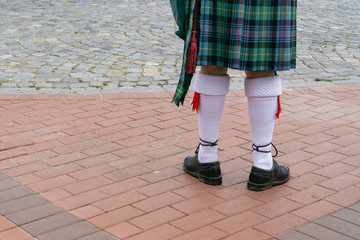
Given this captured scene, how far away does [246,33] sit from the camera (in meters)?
3.09

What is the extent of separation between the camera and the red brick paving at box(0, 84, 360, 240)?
299 cm

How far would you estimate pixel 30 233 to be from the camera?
282 cm

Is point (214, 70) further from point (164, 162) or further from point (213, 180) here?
point (164, 162)

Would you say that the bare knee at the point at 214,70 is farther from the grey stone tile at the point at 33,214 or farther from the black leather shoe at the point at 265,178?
the grey stone tile at the point at 33,214

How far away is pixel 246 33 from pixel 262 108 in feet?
1.42

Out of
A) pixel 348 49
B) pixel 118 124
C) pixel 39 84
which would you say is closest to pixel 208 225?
pixel 118 124

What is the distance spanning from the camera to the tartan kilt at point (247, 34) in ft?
10.0

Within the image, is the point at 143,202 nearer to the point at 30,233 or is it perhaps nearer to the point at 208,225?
the point at 208,225

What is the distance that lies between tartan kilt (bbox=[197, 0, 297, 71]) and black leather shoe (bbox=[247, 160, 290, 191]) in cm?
59

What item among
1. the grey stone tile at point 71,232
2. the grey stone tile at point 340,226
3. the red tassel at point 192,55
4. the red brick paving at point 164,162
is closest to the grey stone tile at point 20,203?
the red brick paving at point 164,162

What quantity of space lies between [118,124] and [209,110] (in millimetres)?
1189

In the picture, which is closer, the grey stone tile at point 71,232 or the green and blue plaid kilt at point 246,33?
the grey stone tile at point 71,232

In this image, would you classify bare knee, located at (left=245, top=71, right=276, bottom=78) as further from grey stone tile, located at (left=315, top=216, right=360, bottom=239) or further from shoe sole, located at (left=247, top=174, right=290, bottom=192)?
grey stone tile, located at (left=315, top=216, right=360, bottom=239)

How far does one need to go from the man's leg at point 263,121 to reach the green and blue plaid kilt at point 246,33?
0.11 m
